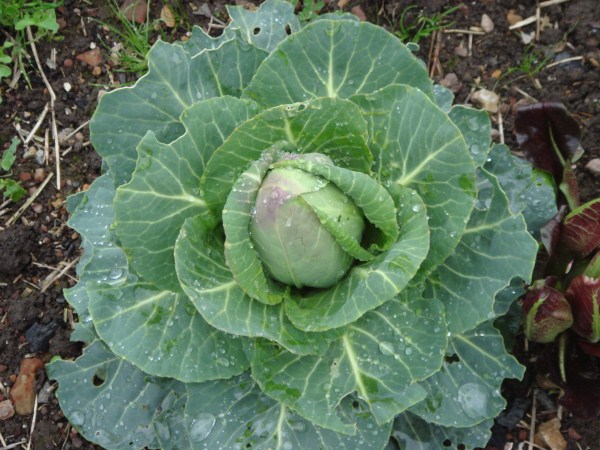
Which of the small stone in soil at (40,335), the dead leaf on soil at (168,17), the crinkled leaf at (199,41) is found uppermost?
the crinkled leaf at (199,41)

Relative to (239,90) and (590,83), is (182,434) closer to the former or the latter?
(239,90)

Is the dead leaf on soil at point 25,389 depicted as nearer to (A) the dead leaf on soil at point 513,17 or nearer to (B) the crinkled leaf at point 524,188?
(B) the crinkled leaf at point 524,188

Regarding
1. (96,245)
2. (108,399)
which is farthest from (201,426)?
(96,245)

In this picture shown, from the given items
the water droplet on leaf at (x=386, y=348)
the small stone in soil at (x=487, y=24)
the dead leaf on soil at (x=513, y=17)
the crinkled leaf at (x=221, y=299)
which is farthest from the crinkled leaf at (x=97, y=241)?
the dead leaf on soil at (x=513, y=17)

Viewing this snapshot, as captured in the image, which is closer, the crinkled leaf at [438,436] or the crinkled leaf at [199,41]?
the crinkled leaf at [438,436]

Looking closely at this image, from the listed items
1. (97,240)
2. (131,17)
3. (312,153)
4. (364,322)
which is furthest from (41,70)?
(364,322)

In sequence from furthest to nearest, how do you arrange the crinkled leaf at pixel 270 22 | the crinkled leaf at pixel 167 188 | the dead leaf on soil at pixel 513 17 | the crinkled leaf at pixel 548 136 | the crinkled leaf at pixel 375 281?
the dead leaf on soil at pixel 513 17 < the crinkled leaf at pixel 548 136 < the crinkled leaf at pixel 270 22 < the crinkled leaf at pixel 167 188 < the crinkled leaf at pixel 375 281

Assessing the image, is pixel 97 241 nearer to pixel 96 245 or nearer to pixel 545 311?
pixel 96 245
